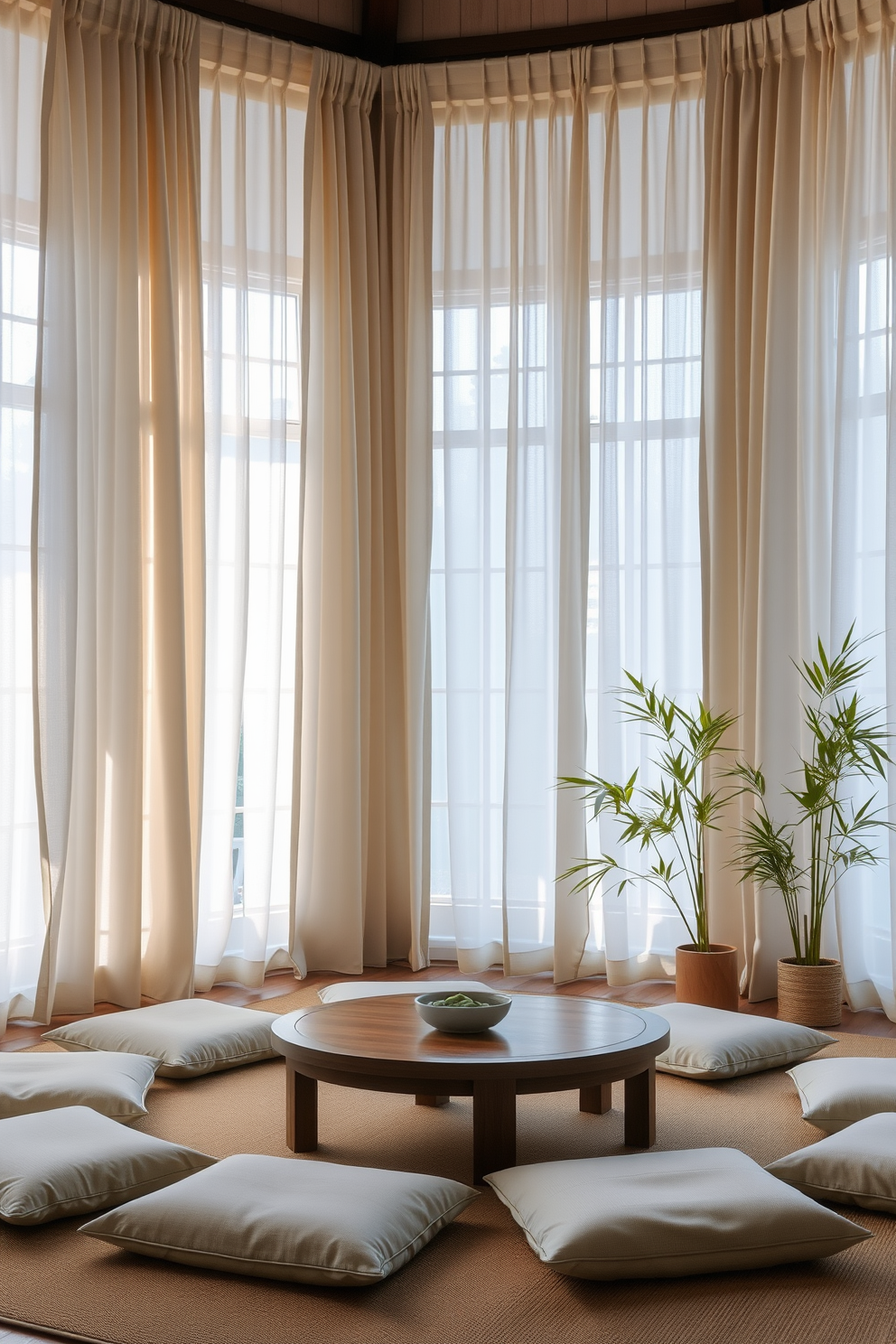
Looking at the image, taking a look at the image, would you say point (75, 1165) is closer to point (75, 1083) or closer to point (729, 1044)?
point (75, 1083)

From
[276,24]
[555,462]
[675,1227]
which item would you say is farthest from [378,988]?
[276,24]

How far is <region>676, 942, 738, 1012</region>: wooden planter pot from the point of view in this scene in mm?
4211

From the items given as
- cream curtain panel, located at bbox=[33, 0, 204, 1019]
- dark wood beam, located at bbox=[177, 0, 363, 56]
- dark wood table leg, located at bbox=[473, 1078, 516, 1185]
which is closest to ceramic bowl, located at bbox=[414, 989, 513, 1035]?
dark wood table leg, located at bbox=[473, 1078, 516, 1185]

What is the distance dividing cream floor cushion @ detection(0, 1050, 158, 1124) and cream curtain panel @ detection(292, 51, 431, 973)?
1694 mm

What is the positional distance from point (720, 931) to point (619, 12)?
12.2ft

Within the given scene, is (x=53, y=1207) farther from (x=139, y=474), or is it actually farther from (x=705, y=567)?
(x=705, y=567)

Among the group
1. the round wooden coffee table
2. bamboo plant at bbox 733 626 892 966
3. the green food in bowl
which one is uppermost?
bamboo plant at bbox 733 626 892 966

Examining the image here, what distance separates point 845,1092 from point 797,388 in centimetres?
264

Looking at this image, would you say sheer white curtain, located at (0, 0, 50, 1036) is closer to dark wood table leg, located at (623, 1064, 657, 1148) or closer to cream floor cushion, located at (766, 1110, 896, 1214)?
dark wood table leg, located at (623, 1064, 657, 1148)

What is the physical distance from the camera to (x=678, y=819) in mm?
4598

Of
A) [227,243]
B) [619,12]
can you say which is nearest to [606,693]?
[227,243]

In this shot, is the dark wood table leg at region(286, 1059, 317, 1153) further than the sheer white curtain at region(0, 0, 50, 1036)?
No

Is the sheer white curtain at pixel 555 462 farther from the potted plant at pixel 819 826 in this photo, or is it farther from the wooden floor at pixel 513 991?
the potted plant at pixel 819 826

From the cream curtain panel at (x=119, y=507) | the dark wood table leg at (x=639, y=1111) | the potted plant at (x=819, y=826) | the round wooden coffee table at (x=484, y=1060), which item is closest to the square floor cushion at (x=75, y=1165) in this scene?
the round wooden coffee table at (x=484, y=1060)
